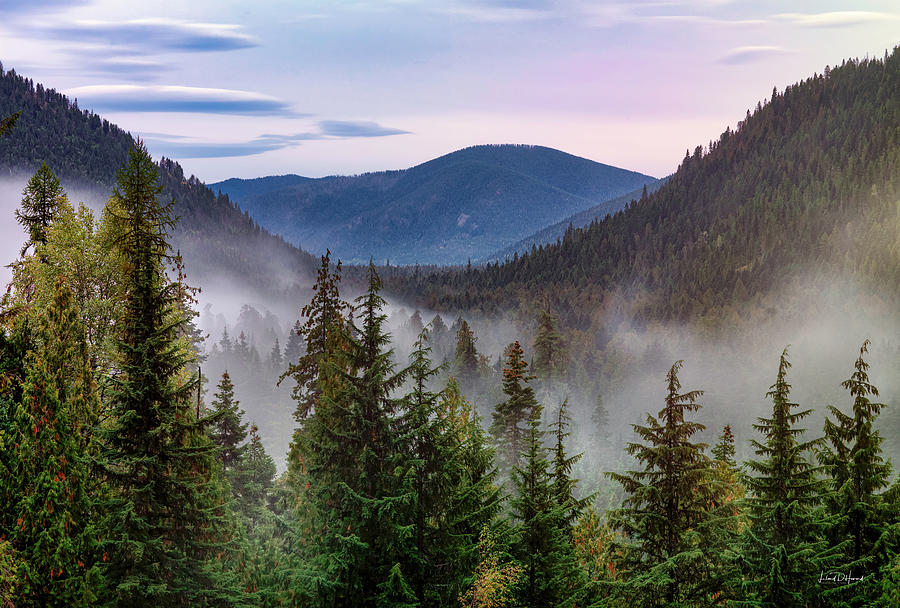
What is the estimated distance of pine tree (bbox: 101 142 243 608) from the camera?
14.6m

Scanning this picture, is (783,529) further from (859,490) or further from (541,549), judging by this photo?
(541,549)

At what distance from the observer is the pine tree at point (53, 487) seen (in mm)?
13586

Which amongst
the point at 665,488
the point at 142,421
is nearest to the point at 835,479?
the point at 665,488

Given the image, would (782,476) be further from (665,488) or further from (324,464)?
(324,464)

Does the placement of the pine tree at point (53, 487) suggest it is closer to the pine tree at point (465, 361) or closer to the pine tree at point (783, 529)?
the pine tree at point (783, 529)

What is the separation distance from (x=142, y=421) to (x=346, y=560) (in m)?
6.07

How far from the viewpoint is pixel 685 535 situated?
18062 mm

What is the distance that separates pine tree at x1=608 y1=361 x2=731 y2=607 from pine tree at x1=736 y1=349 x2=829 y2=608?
3.20ft

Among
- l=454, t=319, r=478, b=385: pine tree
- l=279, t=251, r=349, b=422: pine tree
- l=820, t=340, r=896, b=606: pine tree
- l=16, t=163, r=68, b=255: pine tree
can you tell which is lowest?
l=454, t=319, r=478, b=385: pine tree

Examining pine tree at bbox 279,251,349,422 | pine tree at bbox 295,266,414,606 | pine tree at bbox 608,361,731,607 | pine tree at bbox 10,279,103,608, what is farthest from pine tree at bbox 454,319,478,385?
pine tree at bbox 10,279,103,608

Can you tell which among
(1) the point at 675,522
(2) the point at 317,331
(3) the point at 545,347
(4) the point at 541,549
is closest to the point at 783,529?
(1) the point at 675,522

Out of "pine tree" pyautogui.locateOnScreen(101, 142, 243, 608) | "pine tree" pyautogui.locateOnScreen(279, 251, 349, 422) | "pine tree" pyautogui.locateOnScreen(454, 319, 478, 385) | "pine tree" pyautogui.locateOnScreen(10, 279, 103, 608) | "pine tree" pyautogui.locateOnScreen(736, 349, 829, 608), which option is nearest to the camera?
"pine tree" pyautogui.locateOnScreen(10, 279, 103, 608)

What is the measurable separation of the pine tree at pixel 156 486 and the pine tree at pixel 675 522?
11.0 meters
